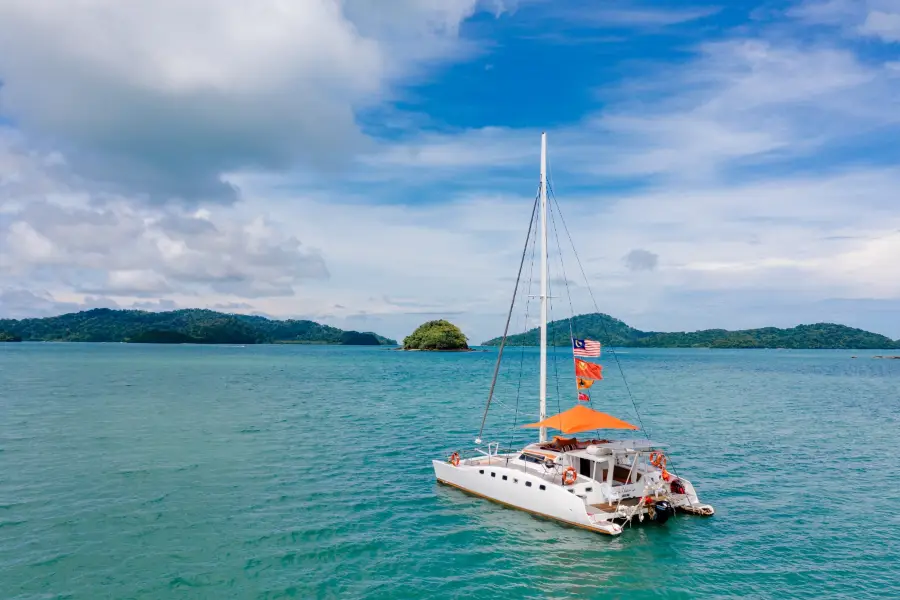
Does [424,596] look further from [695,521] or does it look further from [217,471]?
[217,471]

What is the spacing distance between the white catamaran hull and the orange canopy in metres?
3.10

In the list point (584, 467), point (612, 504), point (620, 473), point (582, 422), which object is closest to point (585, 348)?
point (582, 422)

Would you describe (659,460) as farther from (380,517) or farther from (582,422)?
(380,517)

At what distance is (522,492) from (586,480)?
3043 mm

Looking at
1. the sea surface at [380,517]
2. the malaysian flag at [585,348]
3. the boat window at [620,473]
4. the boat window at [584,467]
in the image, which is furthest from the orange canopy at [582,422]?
the sea surface at [380,517]

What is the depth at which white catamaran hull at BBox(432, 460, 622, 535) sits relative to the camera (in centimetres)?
2391

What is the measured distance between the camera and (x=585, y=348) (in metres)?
29.1

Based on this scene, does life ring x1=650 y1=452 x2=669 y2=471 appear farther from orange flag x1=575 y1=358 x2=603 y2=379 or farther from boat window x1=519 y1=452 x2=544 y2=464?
boat window x1=519 y1=452 x2=544 y2=464

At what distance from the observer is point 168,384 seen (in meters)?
82.0

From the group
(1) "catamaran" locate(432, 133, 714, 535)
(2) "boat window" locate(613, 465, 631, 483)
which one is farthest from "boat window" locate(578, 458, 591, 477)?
(2) "boat window" locate(613, 465, 631, 483)

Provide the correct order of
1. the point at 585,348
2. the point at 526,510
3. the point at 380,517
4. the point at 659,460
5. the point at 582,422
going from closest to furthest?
the point at 380,517 → the point at 526,510 → the point at 659,460 → the point at 582,422 → the point at 585,348

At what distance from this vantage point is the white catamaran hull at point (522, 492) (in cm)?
2391

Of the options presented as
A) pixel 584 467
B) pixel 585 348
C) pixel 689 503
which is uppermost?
pixel 585 348

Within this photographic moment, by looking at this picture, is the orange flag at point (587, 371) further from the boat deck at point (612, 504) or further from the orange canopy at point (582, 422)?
the boat deck at point (612, 504)
